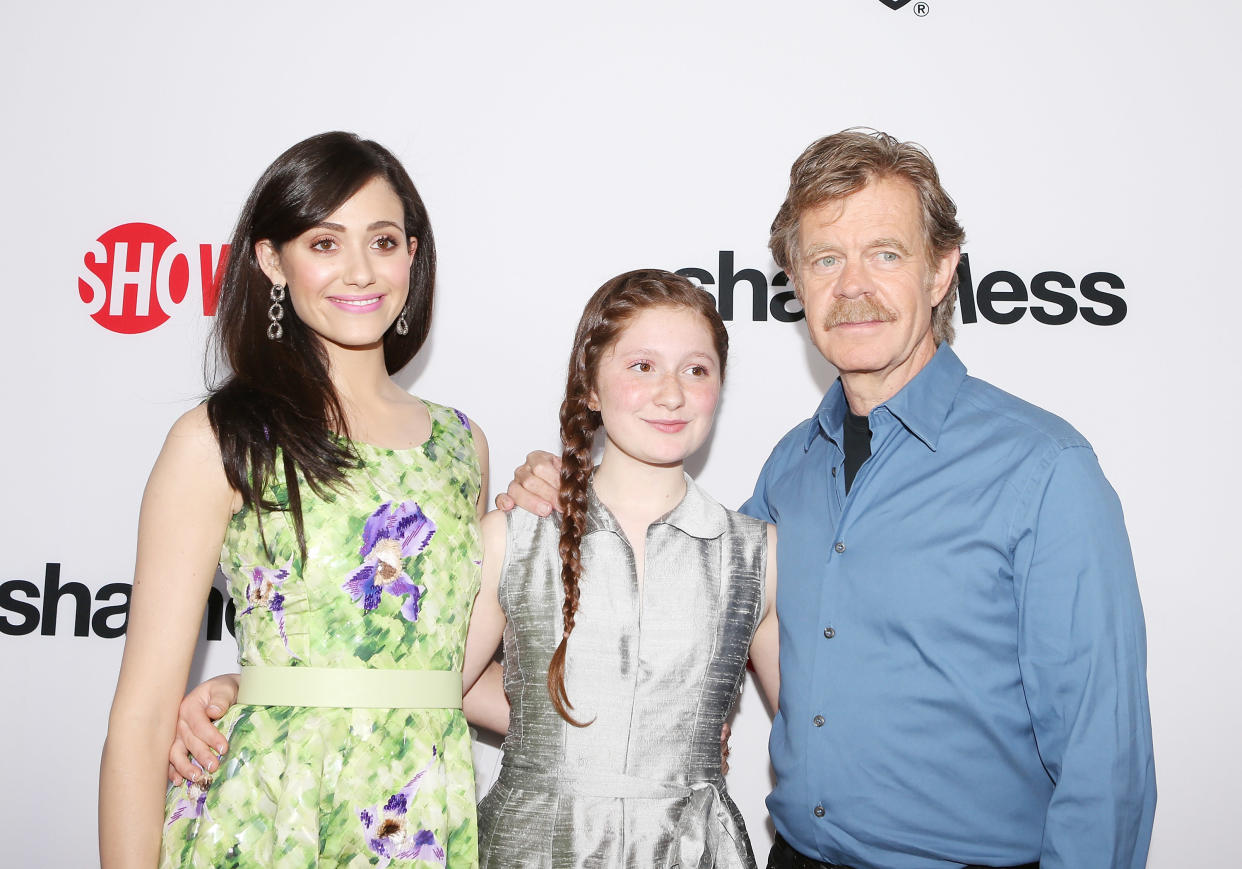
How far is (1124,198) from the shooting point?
255 cm

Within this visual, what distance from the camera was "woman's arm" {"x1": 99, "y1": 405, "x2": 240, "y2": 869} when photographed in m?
1.64

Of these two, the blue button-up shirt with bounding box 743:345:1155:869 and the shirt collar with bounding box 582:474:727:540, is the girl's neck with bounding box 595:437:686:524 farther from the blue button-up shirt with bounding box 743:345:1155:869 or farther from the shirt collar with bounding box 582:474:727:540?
the blue button-up shirt with bounding box 743:345:1155:869

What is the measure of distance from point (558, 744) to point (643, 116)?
5.23 feet

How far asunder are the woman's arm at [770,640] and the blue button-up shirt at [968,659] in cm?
13

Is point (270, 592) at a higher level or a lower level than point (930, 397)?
lower

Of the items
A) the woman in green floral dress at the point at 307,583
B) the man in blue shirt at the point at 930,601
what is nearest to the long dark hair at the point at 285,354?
the woman in green floral dress at the point at 307,583

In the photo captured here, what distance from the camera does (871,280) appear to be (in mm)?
1893

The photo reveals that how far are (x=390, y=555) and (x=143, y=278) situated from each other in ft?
4.74

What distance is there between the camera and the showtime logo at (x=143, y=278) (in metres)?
2.70

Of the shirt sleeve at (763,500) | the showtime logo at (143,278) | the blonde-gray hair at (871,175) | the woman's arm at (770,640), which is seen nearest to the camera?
the blonde-gray hair at (871,175)

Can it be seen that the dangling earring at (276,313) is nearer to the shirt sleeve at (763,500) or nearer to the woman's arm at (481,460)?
the woman's arm at (481,460)

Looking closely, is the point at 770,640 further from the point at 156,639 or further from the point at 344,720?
the point at 156,639

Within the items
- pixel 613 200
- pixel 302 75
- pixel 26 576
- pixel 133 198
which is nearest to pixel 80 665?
pixel 26 576

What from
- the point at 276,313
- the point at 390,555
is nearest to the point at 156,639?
the point at 390,555
